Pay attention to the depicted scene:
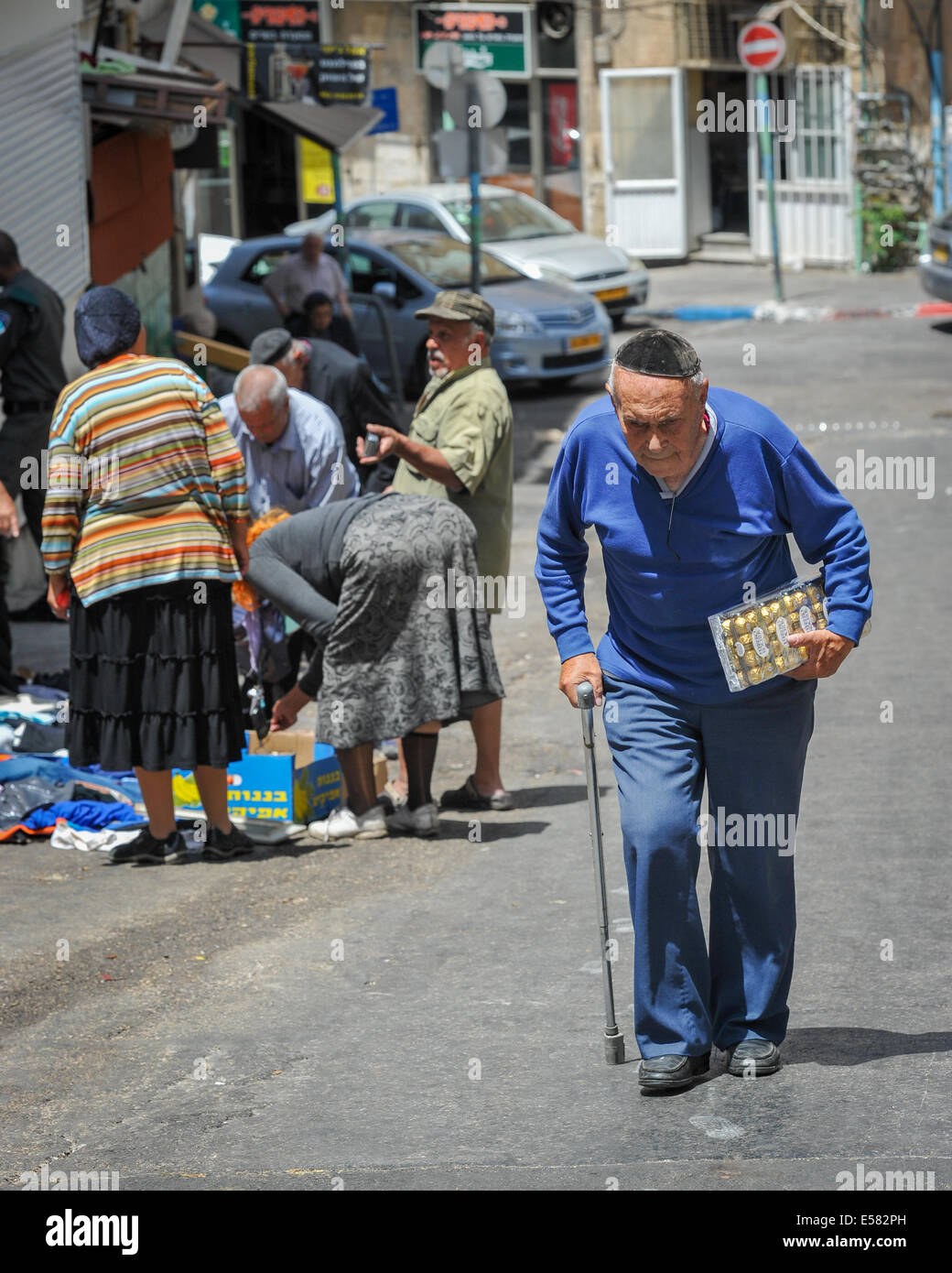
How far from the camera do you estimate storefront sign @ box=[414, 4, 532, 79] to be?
98.8 feet

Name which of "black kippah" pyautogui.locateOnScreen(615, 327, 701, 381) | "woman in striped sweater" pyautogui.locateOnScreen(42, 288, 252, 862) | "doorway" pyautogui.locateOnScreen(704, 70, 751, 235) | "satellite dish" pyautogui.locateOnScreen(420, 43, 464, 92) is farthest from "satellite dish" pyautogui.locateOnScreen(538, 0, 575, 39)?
"black kippah" pyautogui.locateOnScreen(615, 327, 701, 381)

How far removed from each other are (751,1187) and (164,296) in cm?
1345

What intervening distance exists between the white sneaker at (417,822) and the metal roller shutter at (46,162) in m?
5.23

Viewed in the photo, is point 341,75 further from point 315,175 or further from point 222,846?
point 315,175

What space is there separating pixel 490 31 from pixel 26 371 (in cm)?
2258

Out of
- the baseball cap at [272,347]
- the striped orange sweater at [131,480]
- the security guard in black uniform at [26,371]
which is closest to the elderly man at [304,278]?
the security guard in black uniform at [26,371]

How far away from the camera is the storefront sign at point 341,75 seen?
1747cm

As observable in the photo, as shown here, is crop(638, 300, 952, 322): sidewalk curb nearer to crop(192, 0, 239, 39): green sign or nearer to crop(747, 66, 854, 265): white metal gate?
crop(747, 66, 854, 265): white metal gate

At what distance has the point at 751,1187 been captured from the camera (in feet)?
13.0

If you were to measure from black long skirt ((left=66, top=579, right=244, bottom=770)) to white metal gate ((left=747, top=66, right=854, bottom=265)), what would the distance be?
22039 mm

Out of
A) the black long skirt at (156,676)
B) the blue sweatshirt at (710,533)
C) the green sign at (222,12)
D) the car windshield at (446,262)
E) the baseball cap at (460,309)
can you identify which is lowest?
the black long skirt at (156,676)

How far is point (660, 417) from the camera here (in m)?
4.14

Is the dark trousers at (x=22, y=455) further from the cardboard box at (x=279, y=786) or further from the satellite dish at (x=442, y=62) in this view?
the satellite dish at (x=442, y=62)

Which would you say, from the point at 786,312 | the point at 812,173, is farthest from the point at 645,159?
the point at 786,312
